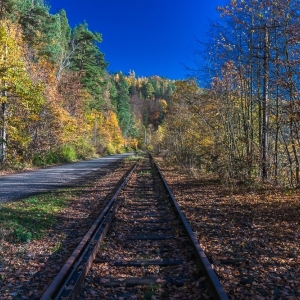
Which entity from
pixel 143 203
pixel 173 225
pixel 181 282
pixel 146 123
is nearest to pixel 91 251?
pixel 181 282

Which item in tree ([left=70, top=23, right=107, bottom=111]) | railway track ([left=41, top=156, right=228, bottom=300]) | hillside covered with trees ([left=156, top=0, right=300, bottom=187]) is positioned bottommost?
railway track ([left=41, top=156, right=228, bottom=300])

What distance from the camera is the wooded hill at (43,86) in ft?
61.7

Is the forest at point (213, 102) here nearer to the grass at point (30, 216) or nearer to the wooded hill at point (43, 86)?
the wooded hill at point (43, 86)

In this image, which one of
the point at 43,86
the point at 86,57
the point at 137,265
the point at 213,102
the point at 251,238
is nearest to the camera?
the point at 137,265

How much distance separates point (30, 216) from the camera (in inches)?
299

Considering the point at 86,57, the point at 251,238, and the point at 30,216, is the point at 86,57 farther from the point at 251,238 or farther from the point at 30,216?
the point at 251,238

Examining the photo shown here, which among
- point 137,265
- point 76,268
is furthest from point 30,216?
point 137,265

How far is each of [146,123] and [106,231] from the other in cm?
11953

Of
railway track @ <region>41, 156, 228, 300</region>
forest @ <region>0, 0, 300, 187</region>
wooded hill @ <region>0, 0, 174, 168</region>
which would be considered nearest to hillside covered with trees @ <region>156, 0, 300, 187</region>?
forest @ <region>0, 0, 300, 187</region>

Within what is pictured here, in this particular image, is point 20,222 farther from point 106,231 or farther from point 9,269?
point 9,269

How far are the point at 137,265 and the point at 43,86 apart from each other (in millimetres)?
17916

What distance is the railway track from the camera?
361 cm

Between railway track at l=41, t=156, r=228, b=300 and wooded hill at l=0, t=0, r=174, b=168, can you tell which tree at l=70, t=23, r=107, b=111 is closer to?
wooded hill at l=0, t=0, r=174, b=168

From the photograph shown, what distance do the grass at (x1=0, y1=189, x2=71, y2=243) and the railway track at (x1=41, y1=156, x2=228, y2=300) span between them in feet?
4.28
